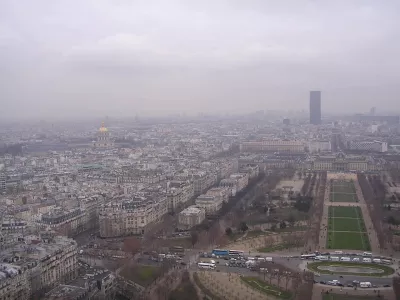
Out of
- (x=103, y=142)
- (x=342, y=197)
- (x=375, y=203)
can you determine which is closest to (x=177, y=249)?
(x=375, y=203)

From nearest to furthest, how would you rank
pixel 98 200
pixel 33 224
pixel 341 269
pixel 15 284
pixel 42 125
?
pixel 15 284 → pixel 341 269 → pixel 33 224 → pixel 98 200 → pixel 42 125

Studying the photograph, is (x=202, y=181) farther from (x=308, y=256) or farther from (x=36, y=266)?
(x=36, y=266)

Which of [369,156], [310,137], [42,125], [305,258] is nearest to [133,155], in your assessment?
[369,156]

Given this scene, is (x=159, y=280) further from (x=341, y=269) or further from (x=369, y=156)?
(x=369, y=156)

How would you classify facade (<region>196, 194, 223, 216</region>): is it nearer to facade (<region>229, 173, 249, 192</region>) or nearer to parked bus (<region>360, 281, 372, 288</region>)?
facade (<region>229, 173, 249, 192</region>)

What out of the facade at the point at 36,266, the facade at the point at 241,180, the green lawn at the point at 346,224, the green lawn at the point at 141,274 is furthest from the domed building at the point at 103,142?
the green lawn at the point at 141,274

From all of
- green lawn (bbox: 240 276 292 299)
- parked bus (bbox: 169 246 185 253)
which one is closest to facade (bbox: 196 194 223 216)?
parked bus (bbox: 169 246 185 253)

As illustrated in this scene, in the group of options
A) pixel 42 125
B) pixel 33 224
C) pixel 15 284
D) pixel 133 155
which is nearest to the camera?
pixel 15 284
